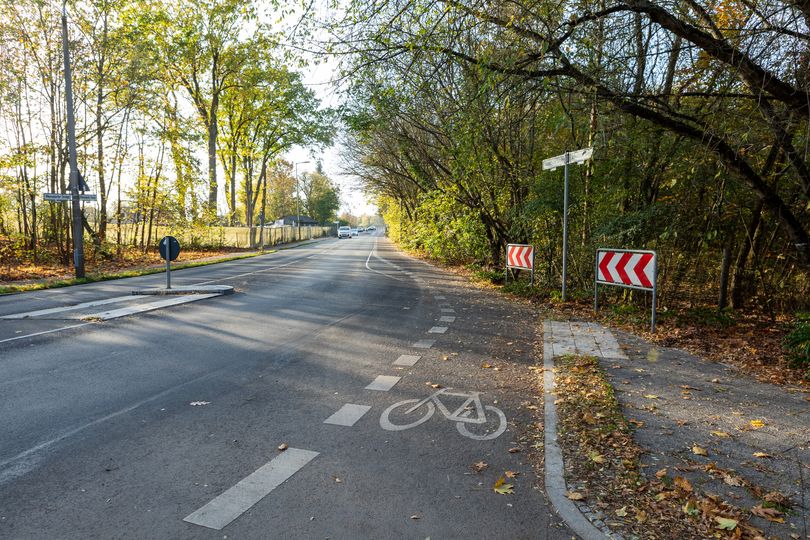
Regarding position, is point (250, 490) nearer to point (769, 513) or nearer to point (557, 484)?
point (557, 484)

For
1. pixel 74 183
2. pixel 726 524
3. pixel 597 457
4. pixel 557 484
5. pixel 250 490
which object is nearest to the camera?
pixel 726 524

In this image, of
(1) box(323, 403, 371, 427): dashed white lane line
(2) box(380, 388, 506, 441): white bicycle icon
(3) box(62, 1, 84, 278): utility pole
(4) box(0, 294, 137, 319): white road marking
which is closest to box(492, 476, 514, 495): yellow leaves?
A: (2) box(380, 388, 506, 441): white bicycle icon

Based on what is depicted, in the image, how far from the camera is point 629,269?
841 cm

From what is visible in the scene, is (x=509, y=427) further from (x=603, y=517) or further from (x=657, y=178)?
(x=657, y=178)

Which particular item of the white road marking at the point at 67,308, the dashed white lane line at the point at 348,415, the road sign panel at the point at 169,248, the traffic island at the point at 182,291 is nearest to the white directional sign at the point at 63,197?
the road sign panel at the point at 169,248

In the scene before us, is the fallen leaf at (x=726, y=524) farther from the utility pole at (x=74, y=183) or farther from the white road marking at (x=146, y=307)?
the utility pole at (x=74, y=183)

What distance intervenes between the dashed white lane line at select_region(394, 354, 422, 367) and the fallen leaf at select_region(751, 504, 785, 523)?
3920mm

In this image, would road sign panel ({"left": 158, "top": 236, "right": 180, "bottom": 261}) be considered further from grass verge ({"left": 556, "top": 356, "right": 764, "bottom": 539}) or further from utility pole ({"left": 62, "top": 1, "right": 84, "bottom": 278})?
grass verge ({"left": 556, "top": 356, "right": 764, "bottom": 539})

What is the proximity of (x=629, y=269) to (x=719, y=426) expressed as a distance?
457cm

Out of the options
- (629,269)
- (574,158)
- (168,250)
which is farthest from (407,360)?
(168,250)

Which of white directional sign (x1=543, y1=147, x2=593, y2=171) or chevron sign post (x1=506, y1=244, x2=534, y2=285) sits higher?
white directional sign (x1=543, y1=147, x2=593, y2=171)

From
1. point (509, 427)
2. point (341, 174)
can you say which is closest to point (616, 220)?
point (509, 427)

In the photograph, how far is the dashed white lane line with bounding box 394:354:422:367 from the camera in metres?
6.31

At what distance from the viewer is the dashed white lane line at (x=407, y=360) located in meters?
6.31
